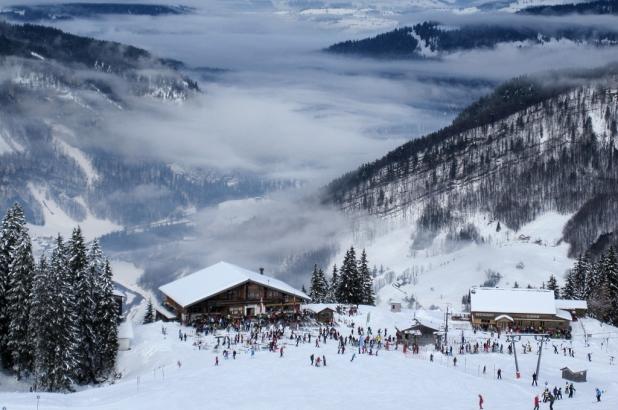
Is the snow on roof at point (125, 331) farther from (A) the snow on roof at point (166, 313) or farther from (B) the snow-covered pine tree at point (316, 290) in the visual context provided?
(B) the snow-covered pine tree at point (316, 290)

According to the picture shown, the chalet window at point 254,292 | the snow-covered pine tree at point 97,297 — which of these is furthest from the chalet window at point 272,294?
the snow-covered pine tree at point 97,297

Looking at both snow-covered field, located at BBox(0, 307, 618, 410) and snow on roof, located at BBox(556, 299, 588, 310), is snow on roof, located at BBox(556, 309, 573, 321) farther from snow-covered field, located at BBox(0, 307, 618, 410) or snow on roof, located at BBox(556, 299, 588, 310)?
snow-covered field, located at BBox(0, 307, 618, 410)

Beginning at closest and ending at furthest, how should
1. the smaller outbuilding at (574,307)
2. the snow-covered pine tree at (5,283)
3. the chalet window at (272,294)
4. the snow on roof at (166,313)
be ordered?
the snow-covered pine tree at (5,283) < the snow on roof at (166,313) < the chalet window at (272,294) < the smaller outbuilding at (574,307)

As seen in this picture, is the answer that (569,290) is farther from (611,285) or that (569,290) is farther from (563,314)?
(563,314)

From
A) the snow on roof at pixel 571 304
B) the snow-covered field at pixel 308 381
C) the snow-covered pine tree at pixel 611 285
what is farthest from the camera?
the snow on roof at pixel 571 304

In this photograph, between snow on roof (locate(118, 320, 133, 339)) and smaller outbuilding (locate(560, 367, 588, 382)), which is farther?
snow on roof (locate(118, 320, 133, 339))

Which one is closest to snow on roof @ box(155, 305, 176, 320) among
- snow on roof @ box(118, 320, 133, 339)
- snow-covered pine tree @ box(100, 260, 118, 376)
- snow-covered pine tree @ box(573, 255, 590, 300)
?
snow on roof @ box(118, 320, 133, 339)

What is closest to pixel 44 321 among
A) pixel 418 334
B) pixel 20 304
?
pixel 20 304
